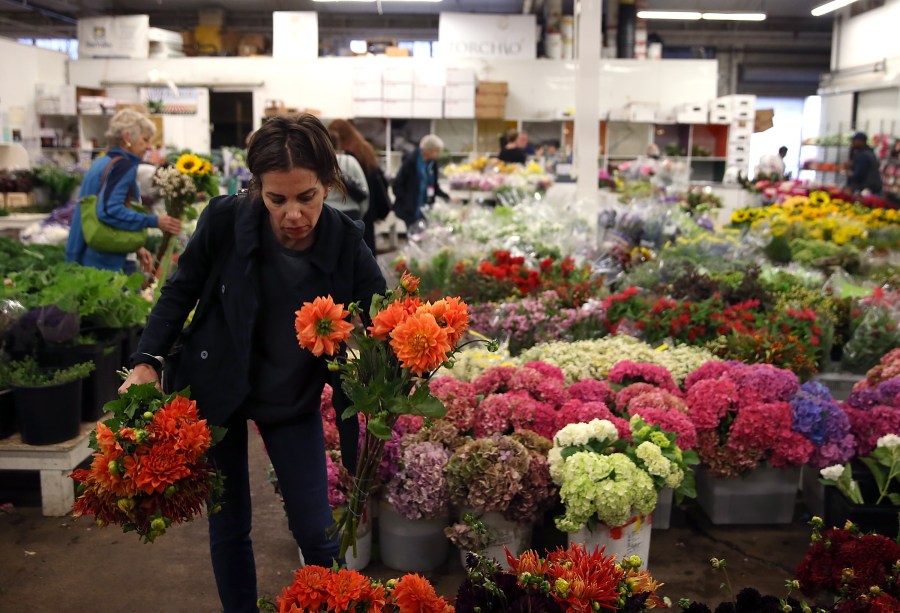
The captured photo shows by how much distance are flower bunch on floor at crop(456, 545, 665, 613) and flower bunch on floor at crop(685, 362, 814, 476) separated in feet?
5.74

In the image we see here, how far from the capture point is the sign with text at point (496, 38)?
13211 millimetres

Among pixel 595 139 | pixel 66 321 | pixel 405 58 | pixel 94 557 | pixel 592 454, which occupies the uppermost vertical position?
pixel 405 58

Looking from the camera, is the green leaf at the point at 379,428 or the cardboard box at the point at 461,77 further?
the cardboard box at the point at 461,77

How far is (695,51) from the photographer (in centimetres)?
1691

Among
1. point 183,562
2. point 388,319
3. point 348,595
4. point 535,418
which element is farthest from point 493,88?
point 348,595

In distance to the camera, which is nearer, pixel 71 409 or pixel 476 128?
pixel 71 409

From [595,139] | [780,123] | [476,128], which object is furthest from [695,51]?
[595,139]

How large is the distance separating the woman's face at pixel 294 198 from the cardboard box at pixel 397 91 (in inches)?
429

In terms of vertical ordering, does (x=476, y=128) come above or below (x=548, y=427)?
above

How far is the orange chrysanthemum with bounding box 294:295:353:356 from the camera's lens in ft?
4.40

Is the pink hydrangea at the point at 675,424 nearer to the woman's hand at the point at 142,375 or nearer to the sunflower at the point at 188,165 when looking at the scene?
the woman's hand at the point at 142,375

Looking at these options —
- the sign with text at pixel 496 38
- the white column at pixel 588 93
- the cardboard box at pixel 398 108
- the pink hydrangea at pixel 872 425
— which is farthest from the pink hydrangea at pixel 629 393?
the sign with text at pixel 496 38

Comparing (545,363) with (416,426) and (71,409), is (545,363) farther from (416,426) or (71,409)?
(71,409)

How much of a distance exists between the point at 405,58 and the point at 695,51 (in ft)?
23.9
